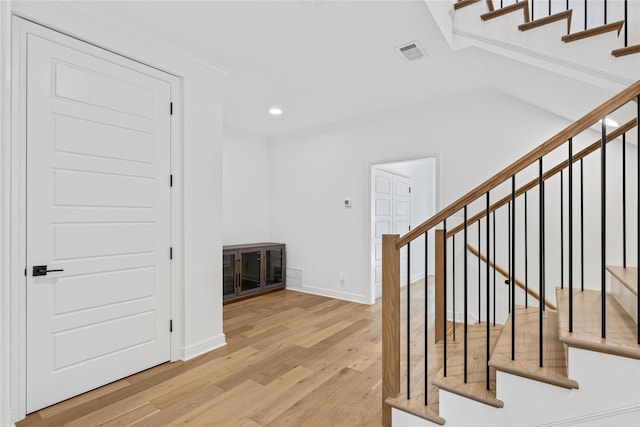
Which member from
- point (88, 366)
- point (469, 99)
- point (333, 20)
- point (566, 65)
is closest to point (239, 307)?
point (88, 366)

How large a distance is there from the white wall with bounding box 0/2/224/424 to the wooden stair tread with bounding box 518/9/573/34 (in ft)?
8.09

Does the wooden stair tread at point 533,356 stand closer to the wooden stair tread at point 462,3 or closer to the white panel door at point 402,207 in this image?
the wooden stair tread at point 462,3

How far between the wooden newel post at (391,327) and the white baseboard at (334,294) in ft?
8.83

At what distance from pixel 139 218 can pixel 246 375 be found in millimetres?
1443

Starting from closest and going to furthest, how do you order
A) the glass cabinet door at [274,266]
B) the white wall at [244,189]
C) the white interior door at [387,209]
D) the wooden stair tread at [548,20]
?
the wooden stair tread at [548,20], the white interior door at [387,209], the white wall at [244,189], the glass cabinet door at [274,266]

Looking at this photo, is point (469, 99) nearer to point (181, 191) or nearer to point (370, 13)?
point (370, 13)

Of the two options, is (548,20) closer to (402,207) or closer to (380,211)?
(380,211)

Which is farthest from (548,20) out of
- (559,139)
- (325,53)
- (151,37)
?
(151,37)

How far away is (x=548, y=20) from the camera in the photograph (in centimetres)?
220

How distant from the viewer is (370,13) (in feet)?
7.61

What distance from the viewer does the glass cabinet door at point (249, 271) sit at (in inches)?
189

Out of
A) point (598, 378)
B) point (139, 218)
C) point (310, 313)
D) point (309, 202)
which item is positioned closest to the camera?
point (598, 378)

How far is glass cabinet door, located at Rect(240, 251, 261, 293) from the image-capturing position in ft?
15.7

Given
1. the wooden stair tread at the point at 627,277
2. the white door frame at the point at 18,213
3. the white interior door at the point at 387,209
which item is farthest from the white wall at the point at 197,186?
the wooden stair tread at the point at 627,277
